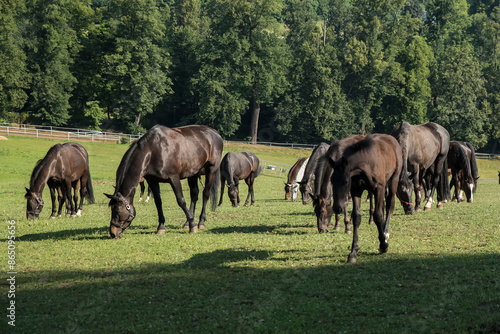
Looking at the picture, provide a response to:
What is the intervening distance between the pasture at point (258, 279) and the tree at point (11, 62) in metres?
56.7

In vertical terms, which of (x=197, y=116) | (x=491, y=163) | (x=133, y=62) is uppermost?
(x=133, y=62)

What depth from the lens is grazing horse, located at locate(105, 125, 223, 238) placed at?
510 inches

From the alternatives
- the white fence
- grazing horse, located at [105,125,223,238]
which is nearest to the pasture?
grazing horse, located at [105,125,223,238]

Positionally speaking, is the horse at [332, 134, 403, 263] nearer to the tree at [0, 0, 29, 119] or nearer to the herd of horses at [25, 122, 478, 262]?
the herd of horses at [25, 122, 478, 262]

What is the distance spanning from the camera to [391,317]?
702 cm

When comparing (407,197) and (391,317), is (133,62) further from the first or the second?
(391,317)

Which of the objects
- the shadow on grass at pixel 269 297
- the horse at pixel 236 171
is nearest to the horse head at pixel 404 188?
the shadow on grass at pixel 269 297

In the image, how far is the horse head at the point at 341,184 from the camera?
9500 mm

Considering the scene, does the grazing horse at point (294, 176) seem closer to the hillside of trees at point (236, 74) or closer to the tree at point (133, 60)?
the tree at point (133, 60)

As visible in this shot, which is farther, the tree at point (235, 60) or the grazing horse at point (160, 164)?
the tree at point (235, 60)

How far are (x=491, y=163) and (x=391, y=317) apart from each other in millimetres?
77225

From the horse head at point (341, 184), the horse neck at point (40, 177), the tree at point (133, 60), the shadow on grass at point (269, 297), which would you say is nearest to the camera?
the shadow on grass at point (269, 297)

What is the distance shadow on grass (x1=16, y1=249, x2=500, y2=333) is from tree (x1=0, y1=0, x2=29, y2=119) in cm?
6288

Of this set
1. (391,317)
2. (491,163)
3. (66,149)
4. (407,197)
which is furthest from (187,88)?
(391,317)
